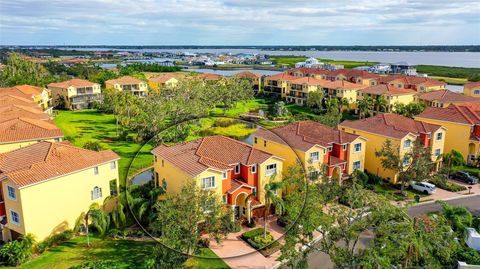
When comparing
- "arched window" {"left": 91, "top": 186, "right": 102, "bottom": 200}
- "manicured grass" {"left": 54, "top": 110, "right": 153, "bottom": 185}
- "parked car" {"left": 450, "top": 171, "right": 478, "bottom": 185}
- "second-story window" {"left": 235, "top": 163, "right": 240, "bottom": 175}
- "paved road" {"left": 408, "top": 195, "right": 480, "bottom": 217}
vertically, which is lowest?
"paved road" {"left": 408, "top": 195, "right": 480, "bottom": 217}

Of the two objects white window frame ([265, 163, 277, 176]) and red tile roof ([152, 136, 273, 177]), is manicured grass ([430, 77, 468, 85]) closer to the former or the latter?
white window frame ([265, 163, 277, 176])

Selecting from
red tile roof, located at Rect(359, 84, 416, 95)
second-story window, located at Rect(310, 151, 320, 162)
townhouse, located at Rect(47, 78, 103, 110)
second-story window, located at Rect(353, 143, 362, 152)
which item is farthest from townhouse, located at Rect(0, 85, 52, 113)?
red tile roof, located at Rect(359, 84, 416, 95)

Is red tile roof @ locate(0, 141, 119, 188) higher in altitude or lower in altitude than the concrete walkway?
higher

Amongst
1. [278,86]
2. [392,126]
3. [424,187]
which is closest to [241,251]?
[424,187]

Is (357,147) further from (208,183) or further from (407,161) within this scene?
(208,183)

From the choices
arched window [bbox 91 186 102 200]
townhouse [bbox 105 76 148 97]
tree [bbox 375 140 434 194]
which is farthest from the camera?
townhouse [bbox 105 76 148 97]

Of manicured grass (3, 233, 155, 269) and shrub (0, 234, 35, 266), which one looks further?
manicured grass (3, 233, 155, 269)

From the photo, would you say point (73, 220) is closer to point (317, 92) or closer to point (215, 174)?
point (215, 174)

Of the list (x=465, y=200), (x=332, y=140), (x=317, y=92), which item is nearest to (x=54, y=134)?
(x=332, y=140)
